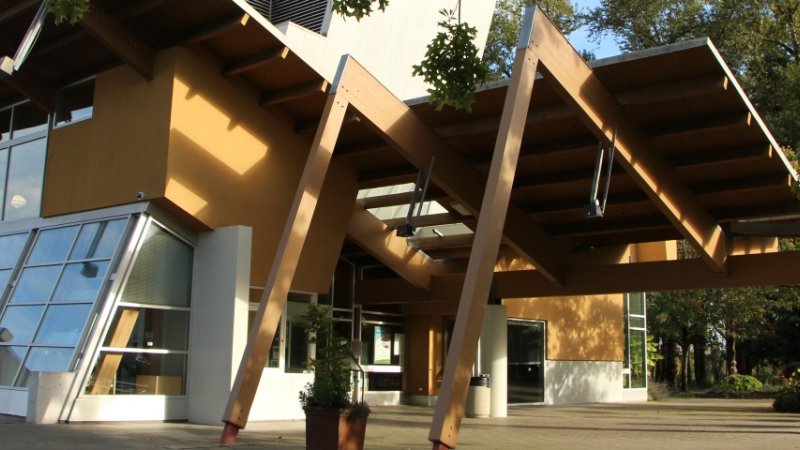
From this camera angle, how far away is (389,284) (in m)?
18.5

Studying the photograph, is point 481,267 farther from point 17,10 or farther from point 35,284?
point 17,10

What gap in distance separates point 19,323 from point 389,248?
7072 millimetres

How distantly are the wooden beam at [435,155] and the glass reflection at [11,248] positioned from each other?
7125mm

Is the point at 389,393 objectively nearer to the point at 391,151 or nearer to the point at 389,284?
the point at 389,284

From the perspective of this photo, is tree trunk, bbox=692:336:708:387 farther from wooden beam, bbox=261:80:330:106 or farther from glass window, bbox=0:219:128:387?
glass window, bbox=0:219:128:387

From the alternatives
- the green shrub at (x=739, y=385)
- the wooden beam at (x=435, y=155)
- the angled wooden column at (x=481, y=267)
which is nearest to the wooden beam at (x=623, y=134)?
the angled wooden column at (x=481, y=267)

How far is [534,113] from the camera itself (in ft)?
42.2

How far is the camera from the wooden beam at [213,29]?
41.2ft

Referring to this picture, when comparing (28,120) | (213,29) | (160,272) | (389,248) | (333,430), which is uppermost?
(213,29)

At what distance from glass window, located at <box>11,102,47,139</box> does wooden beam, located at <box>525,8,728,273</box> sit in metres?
9.68

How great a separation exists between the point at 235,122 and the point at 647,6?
22.7 m

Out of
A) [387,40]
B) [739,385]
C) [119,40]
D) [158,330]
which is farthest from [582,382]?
[119,40]

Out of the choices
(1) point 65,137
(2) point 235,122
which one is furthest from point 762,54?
(1) point 65,137

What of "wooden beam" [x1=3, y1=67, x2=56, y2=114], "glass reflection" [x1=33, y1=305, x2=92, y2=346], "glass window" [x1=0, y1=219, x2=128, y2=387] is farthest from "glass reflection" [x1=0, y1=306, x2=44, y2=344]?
"wooden beam" [x1=3, y1=67, x2=56, y2=114]
